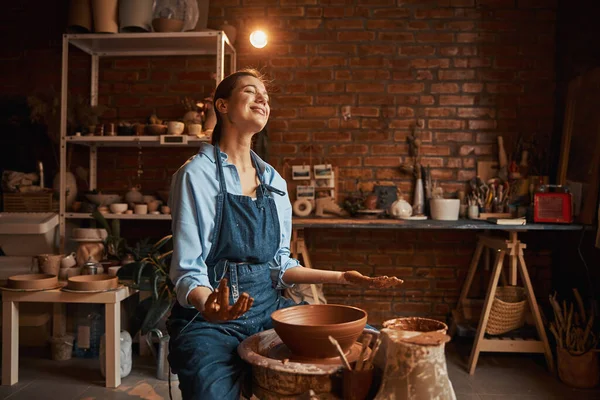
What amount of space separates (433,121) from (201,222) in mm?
2630

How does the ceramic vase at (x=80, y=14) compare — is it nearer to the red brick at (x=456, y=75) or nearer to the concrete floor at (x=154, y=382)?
the concrete floor at (x=154, y=382)

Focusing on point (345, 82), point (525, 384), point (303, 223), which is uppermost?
point (345, 82)

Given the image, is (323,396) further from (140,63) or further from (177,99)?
(140,63)

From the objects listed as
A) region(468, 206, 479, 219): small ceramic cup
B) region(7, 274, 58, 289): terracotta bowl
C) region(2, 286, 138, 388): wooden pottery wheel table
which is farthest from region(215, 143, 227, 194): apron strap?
region(468, 206, 479, 219): small ceramic cup

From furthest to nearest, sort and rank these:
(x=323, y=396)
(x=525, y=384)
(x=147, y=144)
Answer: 1. (x=147, y=144)
2. (x=525, y=384)
3. (x=323, y=396)

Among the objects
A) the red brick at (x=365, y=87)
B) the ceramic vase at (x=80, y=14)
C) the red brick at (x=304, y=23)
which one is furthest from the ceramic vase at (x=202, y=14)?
the red brick at (x=365, y=87)

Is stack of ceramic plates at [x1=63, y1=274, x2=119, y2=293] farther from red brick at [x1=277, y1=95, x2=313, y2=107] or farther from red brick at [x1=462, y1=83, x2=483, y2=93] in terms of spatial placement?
red brick at [x1=462, y1=83, x2=483, y2=93]

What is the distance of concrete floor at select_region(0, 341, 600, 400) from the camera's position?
285 centimetres

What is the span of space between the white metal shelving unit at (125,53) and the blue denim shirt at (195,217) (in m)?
1.64

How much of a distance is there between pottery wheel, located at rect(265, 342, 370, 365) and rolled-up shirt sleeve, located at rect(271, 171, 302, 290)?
1.33ft

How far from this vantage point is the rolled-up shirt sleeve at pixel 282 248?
2004 millimetres

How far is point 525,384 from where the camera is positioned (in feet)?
9.97

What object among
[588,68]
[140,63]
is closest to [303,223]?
[140,63]

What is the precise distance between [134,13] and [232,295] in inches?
96.3
